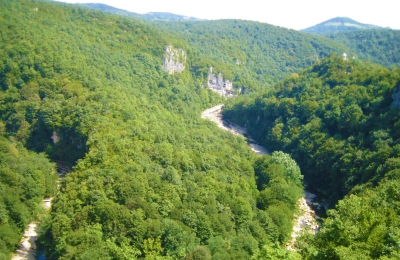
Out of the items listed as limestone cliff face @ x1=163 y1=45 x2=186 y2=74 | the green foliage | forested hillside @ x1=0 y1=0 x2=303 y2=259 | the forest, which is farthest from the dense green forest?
the green foliage

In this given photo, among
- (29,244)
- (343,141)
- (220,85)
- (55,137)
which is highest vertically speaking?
(343,141)

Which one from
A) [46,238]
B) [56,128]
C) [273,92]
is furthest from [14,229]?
[273,92]

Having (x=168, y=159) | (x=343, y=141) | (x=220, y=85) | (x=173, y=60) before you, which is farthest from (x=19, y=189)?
(x=220, y=85)

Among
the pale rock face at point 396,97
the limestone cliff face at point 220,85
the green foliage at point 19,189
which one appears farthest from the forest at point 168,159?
the limestone cliff face at point 220,85

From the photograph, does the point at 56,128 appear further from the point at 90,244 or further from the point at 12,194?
the point at 90,244

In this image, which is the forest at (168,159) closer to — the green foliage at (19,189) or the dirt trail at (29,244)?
the green foliage at (19,189)

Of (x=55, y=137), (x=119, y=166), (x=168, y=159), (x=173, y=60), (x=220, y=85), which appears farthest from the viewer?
(x=220, y=85)

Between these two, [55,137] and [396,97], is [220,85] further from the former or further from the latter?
[55,137]

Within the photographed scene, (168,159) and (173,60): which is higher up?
(173,60)
